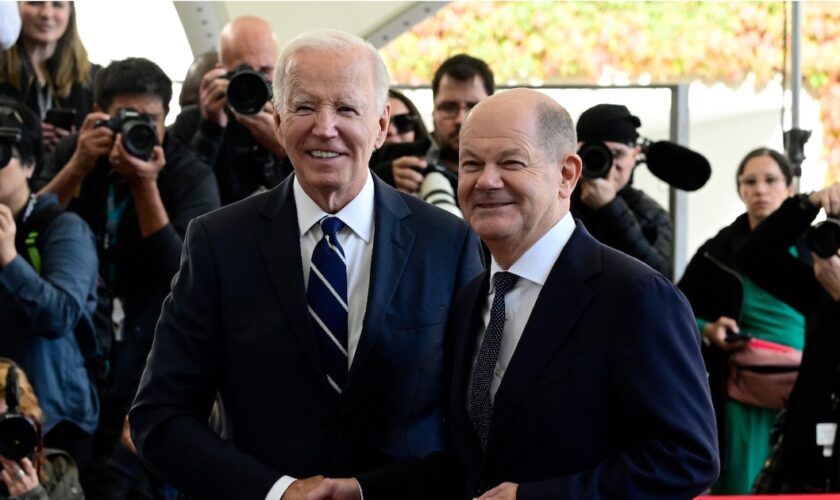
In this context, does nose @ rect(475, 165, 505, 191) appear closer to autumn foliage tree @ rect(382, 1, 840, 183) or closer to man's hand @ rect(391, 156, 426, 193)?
man's hand @ rect(391, 156, 426, 193)

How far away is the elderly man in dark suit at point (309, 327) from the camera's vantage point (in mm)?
2463

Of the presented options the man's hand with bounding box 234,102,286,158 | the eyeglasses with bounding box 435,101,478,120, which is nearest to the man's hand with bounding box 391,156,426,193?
the eyeglasses with bounding box 435,101,478,120

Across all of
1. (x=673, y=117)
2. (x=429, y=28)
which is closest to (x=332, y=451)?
(x=673, y=117)

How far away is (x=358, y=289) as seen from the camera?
8.33 feet

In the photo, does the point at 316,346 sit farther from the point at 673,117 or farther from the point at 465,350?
the point at 673,117

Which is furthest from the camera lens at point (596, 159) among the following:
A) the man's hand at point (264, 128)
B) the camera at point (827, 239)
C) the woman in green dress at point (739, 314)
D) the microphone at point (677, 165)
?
the woman in green dress at point (739, 314)

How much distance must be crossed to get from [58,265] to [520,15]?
6.44 m

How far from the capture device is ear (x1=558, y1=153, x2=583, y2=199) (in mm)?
2314

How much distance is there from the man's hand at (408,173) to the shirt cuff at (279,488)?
165 cm

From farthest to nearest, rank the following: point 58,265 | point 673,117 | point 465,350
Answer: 1. point 673,117
2. point 58,265
3. point 465,350

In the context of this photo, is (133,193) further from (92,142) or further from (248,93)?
(248,93)

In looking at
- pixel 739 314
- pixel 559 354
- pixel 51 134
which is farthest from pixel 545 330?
pixel 739 314

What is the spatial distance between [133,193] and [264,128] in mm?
435

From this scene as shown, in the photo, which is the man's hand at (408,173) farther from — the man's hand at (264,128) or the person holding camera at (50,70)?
the person holding camera at (50,70)
